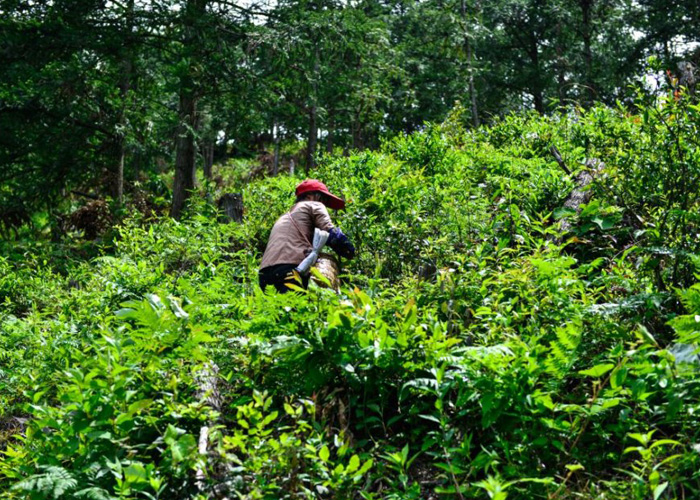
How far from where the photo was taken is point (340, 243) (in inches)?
274

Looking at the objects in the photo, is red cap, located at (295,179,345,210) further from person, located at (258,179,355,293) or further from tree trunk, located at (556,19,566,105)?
tree trunk, located at (556,19,566,105)

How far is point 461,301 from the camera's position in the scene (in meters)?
4.81

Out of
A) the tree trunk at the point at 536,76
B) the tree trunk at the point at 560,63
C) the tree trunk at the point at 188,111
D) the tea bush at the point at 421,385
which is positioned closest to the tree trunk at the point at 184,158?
the tree trunk at the point at 188,111

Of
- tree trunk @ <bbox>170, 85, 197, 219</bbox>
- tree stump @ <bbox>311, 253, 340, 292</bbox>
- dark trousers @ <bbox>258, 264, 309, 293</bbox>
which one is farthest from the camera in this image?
tree trunk @ <bbox>170, 85, 197, 219</bbox>

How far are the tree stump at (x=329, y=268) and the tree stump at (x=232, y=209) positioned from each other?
11.5 feet

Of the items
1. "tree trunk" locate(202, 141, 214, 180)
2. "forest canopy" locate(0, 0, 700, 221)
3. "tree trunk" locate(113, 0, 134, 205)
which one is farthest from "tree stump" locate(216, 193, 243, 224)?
"tree trunk" locate(202, 141, 214, 180)

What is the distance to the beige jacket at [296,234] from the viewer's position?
6.75 m

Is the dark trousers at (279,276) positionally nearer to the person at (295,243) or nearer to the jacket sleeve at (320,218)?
the person at (295,243)

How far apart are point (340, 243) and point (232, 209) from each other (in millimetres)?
4196

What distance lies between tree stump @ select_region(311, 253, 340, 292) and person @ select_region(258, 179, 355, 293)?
213mm

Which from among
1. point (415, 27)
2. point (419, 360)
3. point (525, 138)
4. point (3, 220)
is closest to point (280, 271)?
point (419, 360)

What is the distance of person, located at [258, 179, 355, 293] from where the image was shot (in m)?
6.71

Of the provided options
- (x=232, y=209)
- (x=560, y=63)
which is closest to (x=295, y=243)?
(x=232, y=209)

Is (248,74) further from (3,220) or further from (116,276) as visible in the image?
(3,220)
